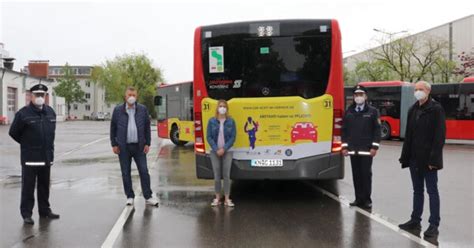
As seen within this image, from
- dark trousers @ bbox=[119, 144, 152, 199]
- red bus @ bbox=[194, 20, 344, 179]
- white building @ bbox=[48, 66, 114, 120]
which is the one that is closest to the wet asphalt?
dark trousers @ bbox=[119, 144, 152, 199]

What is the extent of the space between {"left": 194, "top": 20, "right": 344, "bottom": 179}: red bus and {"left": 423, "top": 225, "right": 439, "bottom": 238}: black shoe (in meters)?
2.00

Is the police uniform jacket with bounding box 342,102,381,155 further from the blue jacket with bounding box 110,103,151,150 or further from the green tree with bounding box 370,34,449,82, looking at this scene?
the green tree with bounding box 370,34,449,82

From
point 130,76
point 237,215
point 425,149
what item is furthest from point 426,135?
point 130,76

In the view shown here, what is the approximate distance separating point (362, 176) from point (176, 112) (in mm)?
14190

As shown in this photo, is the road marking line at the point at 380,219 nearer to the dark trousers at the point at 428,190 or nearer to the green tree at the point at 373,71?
the dark trousers at the point at 428,190

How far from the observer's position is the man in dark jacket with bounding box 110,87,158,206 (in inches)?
308

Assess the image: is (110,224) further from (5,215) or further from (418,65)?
(418,65)

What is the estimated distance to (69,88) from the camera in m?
98.2

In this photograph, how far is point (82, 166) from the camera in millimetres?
13695

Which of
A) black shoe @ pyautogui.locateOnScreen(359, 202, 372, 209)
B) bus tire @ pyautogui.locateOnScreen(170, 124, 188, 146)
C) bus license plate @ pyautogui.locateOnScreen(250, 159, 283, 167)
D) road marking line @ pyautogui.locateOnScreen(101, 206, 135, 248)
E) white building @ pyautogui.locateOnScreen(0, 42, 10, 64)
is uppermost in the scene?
white building @ pyautogui.locateOnScreen(0, 42, 10, 64)

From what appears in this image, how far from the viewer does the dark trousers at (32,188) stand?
684 centimetres

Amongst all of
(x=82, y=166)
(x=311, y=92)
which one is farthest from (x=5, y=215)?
(x=82, y=166)

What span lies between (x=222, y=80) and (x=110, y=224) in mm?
2952

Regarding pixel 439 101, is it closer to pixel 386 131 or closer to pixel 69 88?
pixel 386 131
